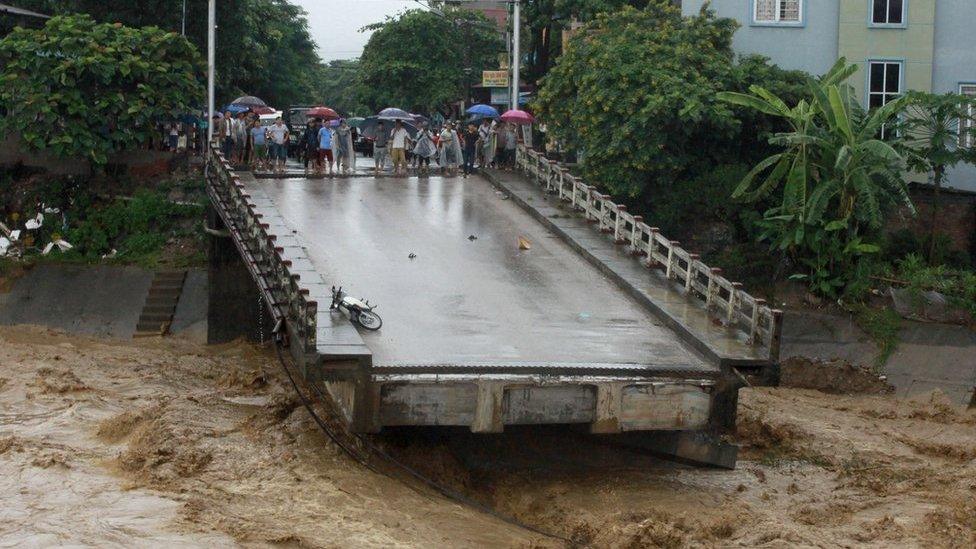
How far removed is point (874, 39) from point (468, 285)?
14.7 metres

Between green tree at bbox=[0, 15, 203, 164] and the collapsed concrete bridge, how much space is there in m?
6.59

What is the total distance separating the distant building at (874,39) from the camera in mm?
28578

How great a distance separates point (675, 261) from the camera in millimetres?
18078

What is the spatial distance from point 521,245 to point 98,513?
8537mm

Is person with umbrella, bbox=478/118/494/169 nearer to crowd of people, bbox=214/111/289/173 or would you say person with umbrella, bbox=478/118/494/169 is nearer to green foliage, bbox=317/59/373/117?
crowd of people, bbox=214/111/289/173

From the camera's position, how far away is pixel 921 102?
24.7m

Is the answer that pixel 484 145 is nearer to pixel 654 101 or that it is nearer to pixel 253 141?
pixel 654 101

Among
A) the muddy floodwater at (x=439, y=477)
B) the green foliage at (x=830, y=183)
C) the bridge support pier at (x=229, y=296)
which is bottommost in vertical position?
the muddy floodwater at (x=439, y=477)

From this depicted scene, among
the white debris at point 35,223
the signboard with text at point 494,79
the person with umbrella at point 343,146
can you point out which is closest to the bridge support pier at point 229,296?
the person with umbrella at point 343,146

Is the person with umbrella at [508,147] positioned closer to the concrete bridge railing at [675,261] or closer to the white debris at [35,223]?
the concrete bridge railing at [675,261]

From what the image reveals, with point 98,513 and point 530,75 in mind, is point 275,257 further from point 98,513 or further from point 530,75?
point 530,75

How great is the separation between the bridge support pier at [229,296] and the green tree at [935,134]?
12.8m

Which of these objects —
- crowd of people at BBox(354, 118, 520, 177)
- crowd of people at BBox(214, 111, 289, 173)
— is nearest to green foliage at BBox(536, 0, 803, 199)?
crowd of people at BBox(354, 118, 520, 177)

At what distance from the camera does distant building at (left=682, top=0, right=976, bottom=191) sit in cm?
2858
